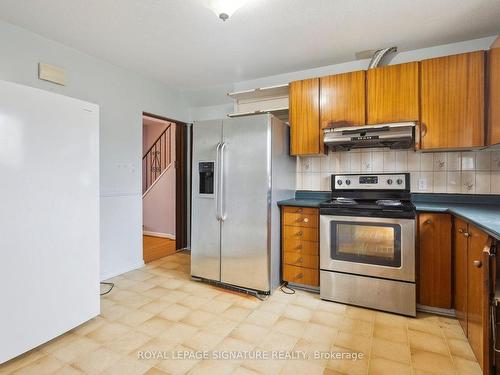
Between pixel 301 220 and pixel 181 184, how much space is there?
87.8 inches

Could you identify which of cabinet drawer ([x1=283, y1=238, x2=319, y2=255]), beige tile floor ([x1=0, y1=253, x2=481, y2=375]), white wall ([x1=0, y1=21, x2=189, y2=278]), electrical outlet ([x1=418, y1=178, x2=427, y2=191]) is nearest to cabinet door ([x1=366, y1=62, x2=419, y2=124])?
electrical outlet ([x1=418, y1=178, x2=427, y2=191])

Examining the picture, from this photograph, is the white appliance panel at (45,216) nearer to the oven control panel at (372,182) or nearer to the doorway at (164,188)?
the doorway at (164,188)

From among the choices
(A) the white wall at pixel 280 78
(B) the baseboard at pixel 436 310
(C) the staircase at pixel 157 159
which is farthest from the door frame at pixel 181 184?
(B) the baseboard at pixel 436 310

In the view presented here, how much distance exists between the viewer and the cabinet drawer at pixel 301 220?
2.58 metres

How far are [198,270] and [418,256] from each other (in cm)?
205

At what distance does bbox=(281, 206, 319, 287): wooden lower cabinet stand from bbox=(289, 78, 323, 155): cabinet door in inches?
25.7

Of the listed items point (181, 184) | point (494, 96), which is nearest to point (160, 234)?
point (181, 184)

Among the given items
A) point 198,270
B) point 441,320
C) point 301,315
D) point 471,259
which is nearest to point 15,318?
point 198,270

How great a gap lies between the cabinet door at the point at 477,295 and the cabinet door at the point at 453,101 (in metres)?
0.94

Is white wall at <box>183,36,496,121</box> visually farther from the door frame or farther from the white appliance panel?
the white appliance panel

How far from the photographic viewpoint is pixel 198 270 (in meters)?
2.87

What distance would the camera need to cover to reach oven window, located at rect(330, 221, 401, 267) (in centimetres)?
220

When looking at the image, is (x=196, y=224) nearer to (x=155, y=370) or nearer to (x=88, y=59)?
(x=155, y=370)

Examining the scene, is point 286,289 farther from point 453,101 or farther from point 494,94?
point 494,94
